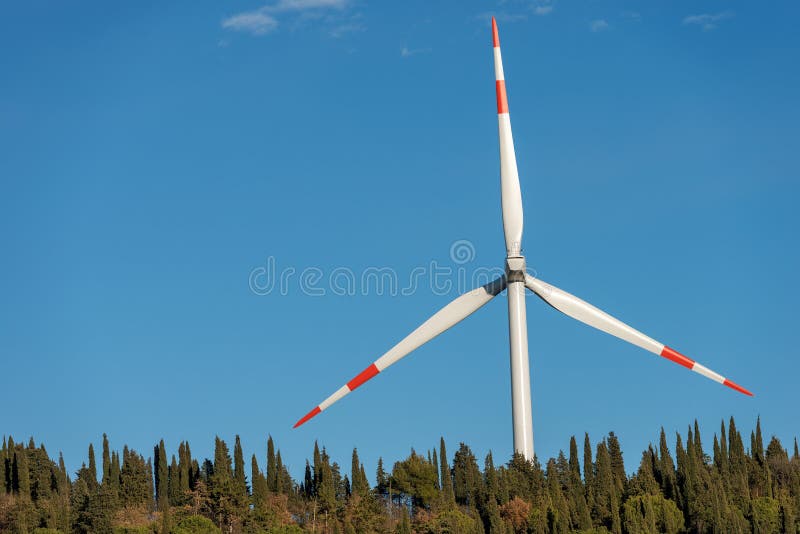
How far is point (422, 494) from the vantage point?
349 feet

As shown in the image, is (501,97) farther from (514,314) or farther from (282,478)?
(282,478)

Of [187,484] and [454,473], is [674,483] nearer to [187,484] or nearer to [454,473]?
[454,473]

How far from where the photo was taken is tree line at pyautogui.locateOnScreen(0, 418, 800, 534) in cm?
9038

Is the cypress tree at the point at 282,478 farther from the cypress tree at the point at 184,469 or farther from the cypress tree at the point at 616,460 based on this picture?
the cypress tree at the point at 616,460

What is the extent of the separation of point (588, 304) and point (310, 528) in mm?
22321

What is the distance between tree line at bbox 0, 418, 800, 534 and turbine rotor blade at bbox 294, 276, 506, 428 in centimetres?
806

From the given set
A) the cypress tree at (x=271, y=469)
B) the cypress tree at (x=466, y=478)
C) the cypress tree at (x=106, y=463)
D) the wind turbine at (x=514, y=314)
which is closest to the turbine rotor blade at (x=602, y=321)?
the wind turbine at (x=514, y=314)

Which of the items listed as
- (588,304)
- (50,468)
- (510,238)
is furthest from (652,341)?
(50,468)

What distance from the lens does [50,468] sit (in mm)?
112125

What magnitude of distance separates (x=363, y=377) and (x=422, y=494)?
2112 centimetres

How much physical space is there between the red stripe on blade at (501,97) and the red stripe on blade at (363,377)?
16347mm

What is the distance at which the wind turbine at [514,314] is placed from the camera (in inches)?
3393

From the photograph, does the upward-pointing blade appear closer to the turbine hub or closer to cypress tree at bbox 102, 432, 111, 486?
the turbine hub

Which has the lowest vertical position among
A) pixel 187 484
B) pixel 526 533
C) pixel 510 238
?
pixel 526 533
